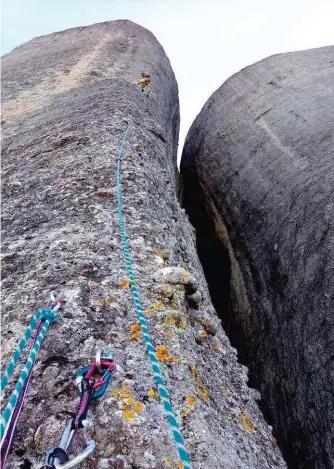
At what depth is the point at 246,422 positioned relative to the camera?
251 cm

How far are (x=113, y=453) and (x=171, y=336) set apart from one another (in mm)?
867

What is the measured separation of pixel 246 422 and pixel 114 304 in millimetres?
963

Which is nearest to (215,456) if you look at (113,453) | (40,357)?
(113,453)

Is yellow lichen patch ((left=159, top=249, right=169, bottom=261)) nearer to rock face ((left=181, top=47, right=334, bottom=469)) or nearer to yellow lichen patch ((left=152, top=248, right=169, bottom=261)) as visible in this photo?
yellow lichen patch ((left=152, top=248, right=169, bottom=261))

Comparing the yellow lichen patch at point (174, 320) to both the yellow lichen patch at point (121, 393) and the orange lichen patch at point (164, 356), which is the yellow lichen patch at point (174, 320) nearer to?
the orange lichen patch at point (164, 356)

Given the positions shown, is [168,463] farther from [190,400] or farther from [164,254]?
[164,254]

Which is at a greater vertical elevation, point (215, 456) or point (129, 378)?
point (129, 378)

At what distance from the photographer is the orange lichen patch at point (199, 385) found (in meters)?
2.35

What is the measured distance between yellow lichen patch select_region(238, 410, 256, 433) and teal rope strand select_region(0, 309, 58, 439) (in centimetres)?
111

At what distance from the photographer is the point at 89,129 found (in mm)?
5602

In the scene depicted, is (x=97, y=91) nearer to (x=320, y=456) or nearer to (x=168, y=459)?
(x=320, y=456)

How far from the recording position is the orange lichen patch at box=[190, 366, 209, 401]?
7.72ft

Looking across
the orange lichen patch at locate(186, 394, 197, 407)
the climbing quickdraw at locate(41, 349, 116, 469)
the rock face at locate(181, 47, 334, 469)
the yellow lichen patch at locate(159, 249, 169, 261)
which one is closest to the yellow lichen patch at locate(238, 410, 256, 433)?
the orange lichen patch at locate(186, 394, 197, 407)

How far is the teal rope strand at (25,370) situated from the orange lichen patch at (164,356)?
57 cm
